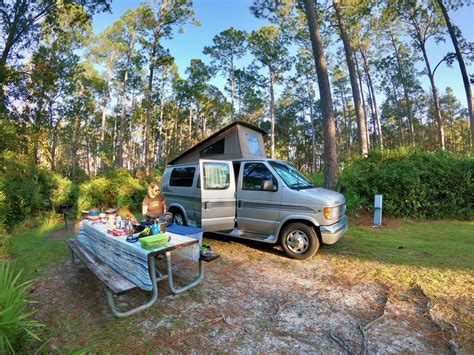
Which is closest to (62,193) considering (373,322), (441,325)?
(373,322)

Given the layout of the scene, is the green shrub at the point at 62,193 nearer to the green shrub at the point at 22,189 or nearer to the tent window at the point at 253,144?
the green shrub at the point at 22,189

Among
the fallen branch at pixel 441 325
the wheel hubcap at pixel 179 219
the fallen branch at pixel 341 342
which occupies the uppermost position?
the wheel hubcap at pixel 179 219

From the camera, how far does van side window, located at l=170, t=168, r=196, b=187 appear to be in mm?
6273

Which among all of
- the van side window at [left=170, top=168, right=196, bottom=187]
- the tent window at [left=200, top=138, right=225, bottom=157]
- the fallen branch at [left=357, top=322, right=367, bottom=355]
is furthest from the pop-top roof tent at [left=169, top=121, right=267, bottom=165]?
the fallen branch at [left=357, top=322, right=367, bottom=355]

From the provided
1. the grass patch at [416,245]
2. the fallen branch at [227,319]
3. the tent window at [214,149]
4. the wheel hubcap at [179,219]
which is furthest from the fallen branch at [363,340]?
the tent window at [214,149]

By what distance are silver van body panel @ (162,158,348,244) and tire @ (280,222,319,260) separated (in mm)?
129

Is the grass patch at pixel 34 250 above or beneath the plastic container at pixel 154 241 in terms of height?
beneath

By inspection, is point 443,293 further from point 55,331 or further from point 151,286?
point 55,331

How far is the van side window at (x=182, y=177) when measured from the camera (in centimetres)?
627

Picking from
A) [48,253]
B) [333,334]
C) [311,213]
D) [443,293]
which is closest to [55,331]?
[333,334]

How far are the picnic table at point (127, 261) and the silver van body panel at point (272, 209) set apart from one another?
1466 millimetres

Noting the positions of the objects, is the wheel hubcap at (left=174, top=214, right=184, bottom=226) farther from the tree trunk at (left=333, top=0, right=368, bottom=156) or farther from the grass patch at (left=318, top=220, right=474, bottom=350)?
the tree trunk at (left=333, top=0, right=368, bottom=156)

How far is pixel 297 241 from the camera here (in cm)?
507

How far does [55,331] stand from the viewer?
287cm
